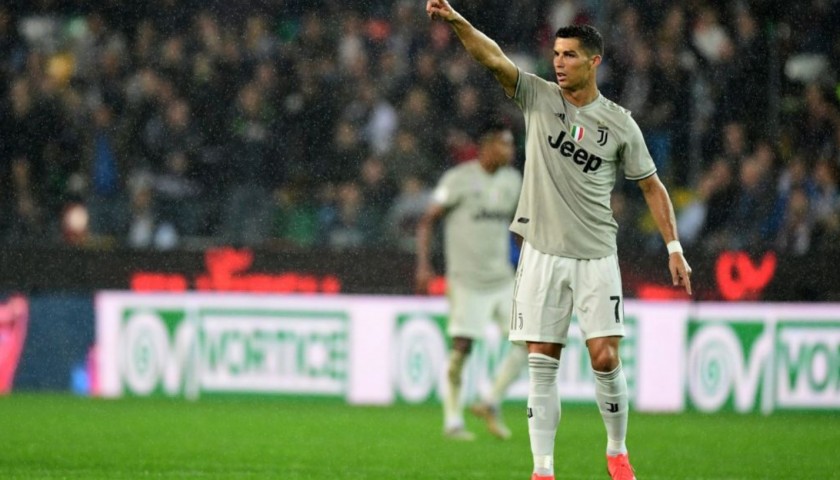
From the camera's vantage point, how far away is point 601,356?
6.63 meters

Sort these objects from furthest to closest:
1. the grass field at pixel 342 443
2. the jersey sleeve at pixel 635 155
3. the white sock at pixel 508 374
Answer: the white sock at pixel 508 374, the grass field at pixel 342 443, the jersey sleeve at pixel 635 155

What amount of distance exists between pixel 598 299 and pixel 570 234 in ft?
1.03

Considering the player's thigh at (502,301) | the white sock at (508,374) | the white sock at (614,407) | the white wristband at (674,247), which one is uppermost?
the white wristband at (674,247)

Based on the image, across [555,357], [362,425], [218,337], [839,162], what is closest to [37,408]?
[218,337]

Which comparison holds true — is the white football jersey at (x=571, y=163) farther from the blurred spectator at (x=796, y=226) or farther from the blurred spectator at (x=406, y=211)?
the blurred spectator at (x=406, y=211)

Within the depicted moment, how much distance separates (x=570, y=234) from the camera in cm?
667

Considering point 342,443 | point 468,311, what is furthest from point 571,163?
point 468,311

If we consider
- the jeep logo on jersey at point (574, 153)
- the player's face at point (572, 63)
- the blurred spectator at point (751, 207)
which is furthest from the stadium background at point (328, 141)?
the player's face at point (572, 63)

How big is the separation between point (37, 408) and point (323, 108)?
4.45 m

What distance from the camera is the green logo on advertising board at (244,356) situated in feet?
42.9

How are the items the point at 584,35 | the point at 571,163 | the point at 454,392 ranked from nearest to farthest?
the point at 584,35
the point at 571,163
the point at 454,392

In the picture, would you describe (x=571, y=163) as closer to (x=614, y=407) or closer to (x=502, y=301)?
(x=614, y=407)

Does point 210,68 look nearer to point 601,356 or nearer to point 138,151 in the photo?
point 138,151

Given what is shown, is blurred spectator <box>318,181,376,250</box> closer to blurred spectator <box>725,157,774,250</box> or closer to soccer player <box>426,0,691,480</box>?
blurred spectator <box>725,157,774,250</box>
